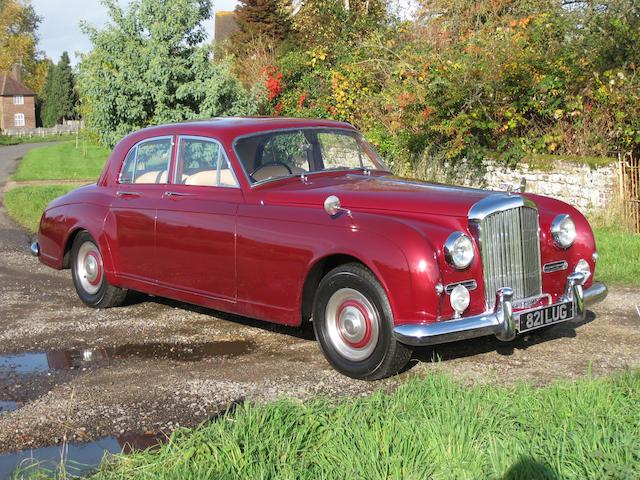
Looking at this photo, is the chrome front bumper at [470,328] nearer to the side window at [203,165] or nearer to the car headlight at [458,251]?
the car headlight at [458,251]

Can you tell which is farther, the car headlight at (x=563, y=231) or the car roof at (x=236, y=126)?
the car roof at (x=236, y=126)

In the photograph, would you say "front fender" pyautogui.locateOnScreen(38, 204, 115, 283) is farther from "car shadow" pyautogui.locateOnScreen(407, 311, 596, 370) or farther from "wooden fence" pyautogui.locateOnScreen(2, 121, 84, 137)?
"wooden fence" pyautogui.locateOnScreen(2, 121, 84, 137)

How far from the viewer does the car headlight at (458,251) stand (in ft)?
16.9

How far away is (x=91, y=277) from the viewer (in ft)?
26.1

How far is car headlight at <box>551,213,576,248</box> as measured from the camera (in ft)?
19.4

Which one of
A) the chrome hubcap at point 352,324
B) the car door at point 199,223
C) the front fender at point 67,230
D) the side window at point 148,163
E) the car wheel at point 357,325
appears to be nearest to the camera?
the car wheel at point 357,325

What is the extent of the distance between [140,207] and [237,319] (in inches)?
53.1

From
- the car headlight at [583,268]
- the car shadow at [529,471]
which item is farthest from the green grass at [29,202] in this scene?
the car shadow at [529,471]

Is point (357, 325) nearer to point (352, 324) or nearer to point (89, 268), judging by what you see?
point (352, 324)

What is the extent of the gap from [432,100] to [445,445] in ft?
34.8

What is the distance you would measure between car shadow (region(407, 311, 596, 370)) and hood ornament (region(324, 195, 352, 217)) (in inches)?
47.4

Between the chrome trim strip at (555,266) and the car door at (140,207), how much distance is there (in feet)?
10.9

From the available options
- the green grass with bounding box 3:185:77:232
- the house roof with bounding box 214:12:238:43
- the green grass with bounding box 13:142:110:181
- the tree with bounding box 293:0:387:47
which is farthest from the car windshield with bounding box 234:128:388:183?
the house roof with bounding box 214:12:238:43

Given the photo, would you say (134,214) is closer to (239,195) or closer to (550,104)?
(239,195)
